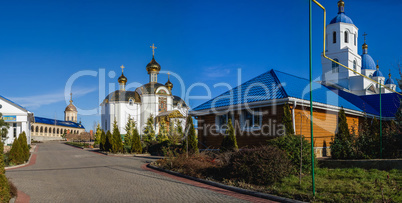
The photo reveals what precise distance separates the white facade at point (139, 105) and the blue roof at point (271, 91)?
33.9 metres

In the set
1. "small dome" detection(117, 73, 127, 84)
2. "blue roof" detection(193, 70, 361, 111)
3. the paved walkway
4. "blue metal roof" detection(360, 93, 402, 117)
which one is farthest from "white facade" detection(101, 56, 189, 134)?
the paved walkway

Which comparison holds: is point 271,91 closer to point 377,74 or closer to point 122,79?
point 377,74

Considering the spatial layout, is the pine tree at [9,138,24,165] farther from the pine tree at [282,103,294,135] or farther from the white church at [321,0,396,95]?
the white church at [321,0,396,95]

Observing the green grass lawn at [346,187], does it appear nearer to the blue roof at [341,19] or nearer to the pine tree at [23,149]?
the pine tree at [23,149]

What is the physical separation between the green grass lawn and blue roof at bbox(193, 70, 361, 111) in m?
5.40

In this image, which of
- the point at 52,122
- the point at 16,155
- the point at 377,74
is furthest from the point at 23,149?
the point at 52,122

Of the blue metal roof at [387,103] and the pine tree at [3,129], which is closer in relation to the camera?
the blue metal roof at [387,103]

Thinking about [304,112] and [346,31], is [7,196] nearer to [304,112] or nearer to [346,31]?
[304,112]

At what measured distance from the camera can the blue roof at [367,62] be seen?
1812 inches

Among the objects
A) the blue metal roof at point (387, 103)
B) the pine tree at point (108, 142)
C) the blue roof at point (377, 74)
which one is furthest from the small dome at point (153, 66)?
the blue metal roof at point (387, 103)

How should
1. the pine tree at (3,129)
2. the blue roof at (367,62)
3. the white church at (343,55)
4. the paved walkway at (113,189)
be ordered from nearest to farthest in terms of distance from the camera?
the paved walkway at (113,189)
the pine tree at (3,129)
the white church at (343,55)
the blue roof at (367,62)

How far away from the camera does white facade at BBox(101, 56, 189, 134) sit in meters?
52.6

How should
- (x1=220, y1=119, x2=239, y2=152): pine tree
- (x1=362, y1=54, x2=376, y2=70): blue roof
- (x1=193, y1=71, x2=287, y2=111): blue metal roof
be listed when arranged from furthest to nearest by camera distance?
(x1=362, y1=54, x2=376, y2=70): blue roof < (x1=193, y1=71, x2=287, y2=111): blue metal roof < (x1=220, y1=119, x2=239, y2=152): pine tree

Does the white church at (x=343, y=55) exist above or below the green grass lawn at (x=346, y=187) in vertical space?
above
